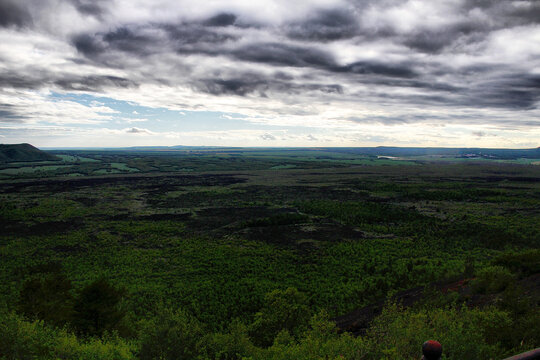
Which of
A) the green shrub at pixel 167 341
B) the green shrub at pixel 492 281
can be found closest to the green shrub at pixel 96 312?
the green shrub at pixel 167 341

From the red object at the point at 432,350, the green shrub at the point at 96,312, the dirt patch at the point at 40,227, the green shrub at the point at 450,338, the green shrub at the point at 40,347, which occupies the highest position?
the red object at the point at 432,350

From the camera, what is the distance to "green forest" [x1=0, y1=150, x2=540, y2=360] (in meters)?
16.3

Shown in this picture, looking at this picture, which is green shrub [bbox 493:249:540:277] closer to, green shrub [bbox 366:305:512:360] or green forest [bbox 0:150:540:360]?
green forest [bbox 0:150:540:360]

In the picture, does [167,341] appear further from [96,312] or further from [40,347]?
[96,312]

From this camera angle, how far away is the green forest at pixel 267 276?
16.3 metres

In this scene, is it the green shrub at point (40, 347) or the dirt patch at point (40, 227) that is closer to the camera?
the green shrub at point (40, 347)

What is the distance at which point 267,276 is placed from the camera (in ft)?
133

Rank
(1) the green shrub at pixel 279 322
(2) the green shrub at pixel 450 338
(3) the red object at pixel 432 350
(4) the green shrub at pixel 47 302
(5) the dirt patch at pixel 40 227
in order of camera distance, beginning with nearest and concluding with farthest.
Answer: (3) the red object at pixel 432 350 → (2) the green shrub at pixel 450 338 → (4) the green shrub at pixel 47 302 → (1) the green shrub at pixel 279 322 → (5) the dirt patch at pixel 40 227

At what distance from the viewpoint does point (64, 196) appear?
105m

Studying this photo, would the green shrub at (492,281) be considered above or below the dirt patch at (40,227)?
above

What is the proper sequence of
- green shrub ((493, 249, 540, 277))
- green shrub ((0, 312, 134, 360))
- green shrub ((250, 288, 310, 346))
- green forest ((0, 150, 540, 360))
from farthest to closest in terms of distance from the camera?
green shrub ((493, 249, 540, 277))
green shrub ((250, 288, 310, 346))
green forest ((0, 150, 540, 360))
green shrub ((0, 312, 134, 360))

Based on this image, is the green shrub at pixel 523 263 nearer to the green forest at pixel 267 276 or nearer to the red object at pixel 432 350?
the green forest at pixel 267 276

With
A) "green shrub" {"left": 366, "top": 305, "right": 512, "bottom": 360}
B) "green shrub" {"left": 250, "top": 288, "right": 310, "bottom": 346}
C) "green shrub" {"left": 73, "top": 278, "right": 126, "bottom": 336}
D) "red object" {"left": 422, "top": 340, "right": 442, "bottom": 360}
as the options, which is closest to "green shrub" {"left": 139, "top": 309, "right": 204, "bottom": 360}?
"green shrub" {"left": 73, "top": 278, "right": 126, "bottom": 336}

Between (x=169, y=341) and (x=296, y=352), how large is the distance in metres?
6.93
